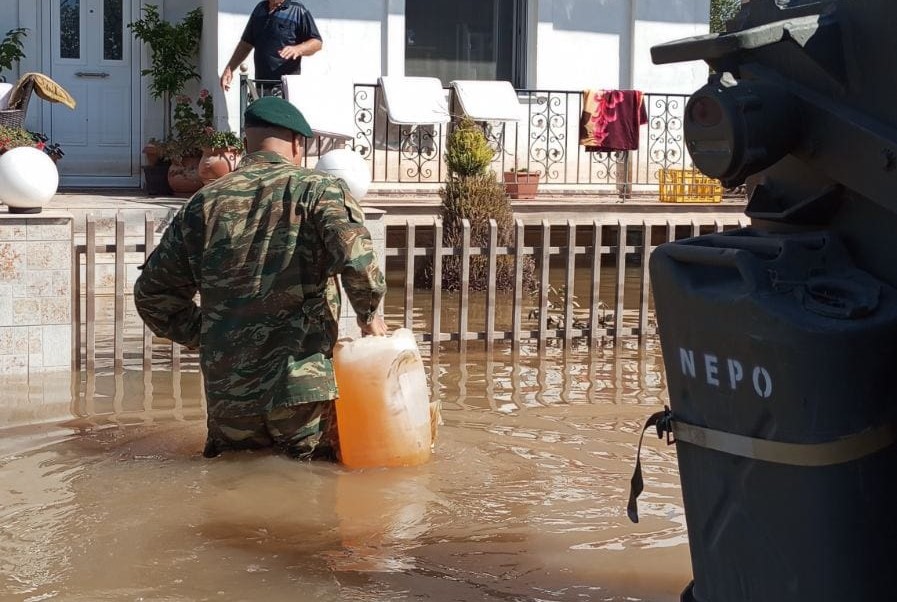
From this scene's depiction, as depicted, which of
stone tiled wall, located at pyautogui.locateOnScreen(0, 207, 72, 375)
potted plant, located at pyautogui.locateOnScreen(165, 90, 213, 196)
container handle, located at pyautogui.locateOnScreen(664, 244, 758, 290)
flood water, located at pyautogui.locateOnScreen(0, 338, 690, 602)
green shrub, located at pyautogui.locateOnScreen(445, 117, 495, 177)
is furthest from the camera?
potted plant, located at pyautogui.locateOnScreen(165, 90, 213, 196)

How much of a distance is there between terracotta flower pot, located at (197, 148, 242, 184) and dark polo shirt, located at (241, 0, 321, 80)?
771 mm

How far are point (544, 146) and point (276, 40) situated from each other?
4.05 metres

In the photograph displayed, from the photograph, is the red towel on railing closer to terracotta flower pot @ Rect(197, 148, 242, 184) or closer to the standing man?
the standing man

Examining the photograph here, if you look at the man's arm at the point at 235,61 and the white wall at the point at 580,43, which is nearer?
the man's arm at the point at 235,61

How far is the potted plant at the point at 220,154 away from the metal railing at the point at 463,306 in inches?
65.9

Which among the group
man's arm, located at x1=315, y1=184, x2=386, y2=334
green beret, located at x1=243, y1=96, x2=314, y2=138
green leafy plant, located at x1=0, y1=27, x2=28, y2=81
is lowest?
man's arm, located at x1=315, y1=184, x2=386, y2=334

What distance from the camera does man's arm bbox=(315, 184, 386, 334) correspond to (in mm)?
4809

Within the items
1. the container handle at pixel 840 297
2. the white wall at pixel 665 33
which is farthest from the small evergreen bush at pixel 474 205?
the container handle at pixel 840 297

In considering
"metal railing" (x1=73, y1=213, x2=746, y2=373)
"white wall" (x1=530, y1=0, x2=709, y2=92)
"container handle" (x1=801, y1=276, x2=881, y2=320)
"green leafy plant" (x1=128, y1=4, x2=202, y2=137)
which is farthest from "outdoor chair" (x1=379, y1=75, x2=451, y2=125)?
"container handle" (x1=801, y1=276, x2=881, y2=320)

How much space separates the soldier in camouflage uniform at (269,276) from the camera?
16.1ft

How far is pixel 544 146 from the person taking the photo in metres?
14.3

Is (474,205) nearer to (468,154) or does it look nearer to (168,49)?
(468,154)

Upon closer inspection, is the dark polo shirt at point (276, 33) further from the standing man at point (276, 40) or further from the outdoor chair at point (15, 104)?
the outdoor chair at point (15, 104)

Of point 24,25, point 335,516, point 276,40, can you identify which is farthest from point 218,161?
point 335,516
